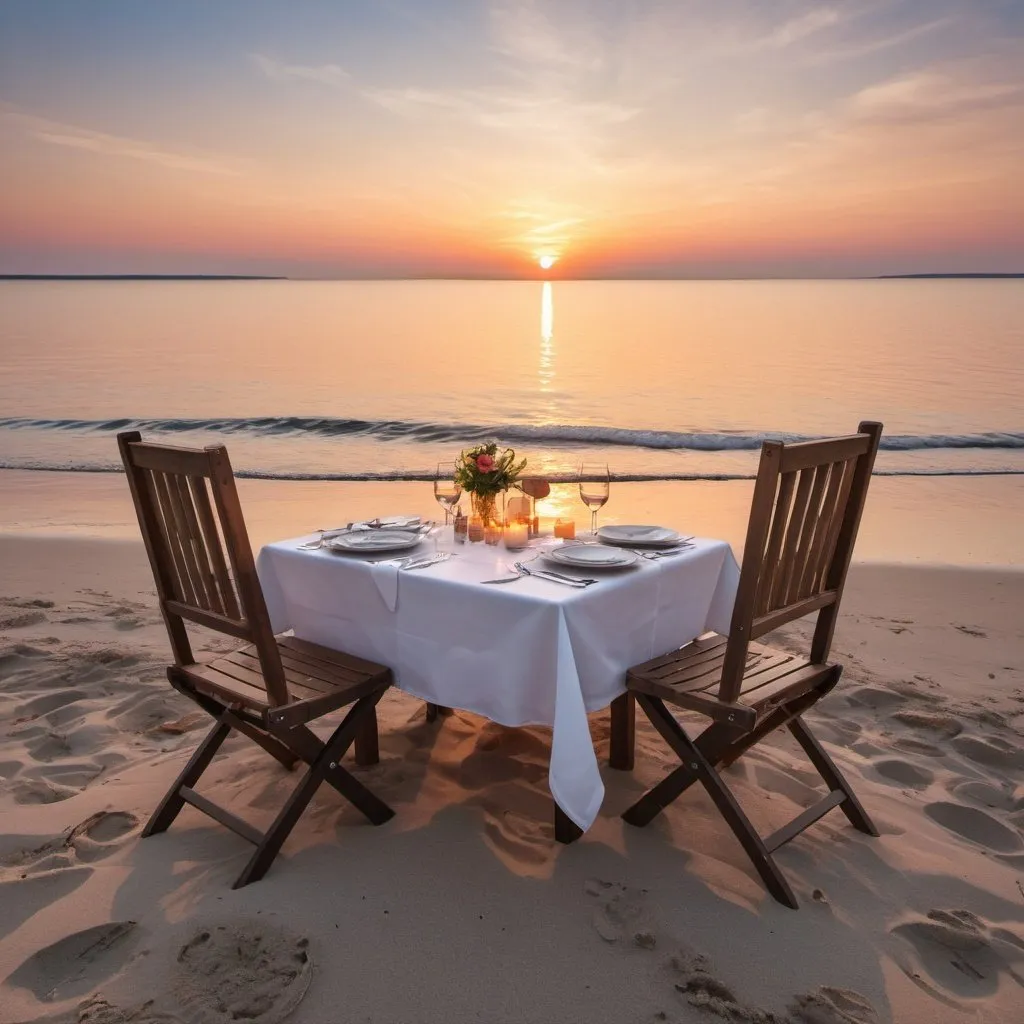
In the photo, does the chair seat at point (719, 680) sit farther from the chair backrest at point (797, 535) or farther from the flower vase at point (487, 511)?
the flower vase at point (487, 511)

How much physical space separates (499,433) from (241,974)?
1182cm

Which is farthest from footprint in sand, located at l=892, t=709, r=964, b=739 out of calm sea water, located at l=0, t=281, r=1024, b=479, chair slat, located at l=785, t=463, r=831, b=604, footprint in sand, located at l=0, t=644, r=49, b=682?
calm sea water, located at l=0, t=281, r=1024, b=479

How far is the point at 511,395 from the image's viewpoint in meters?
17.0

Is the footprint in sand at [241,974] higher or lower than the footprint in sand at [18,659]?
higher

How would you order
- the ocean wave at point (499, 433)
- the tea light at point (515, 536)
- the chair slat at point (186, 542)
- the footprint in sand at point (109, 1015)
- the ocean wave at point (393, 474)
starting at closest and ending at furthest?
the footprint in sand at point (109, 1015), the chair slat at point (186, 542), the tea light at point (515, 536), the ocean wave at point (393, 474), the ocean wave at point (499, 433)

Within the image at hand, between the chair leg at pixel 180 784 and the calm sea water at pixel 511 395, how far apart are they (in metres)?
7.52

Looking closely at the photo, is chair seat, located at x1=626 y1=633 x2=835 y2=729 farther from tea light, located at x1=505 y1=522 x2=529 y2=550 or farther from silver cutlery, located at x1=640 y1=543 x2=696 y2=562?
tea light, located at x1=505 y1=522 x2=529 y2=550

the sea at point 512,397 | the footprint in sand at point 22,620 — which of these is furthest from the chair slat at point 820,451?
the footprint in sand at point 22,620

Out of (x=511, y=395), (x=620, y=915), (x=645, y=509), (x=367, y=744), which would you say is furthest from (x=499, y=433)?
(x=620, y=915)

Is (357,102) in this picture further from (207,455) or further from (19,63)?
(207,455)

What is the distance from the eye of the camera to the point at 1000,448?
39.7 ft

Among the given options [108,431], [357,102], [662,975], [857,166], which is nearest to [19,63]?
[357,102]

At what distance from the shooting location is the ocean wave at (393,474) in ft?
32.7

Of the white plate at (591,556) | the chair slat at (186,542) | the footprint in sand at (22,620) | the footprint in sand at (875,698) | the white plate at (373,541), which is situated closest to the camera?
the chair slat at (186,542)
